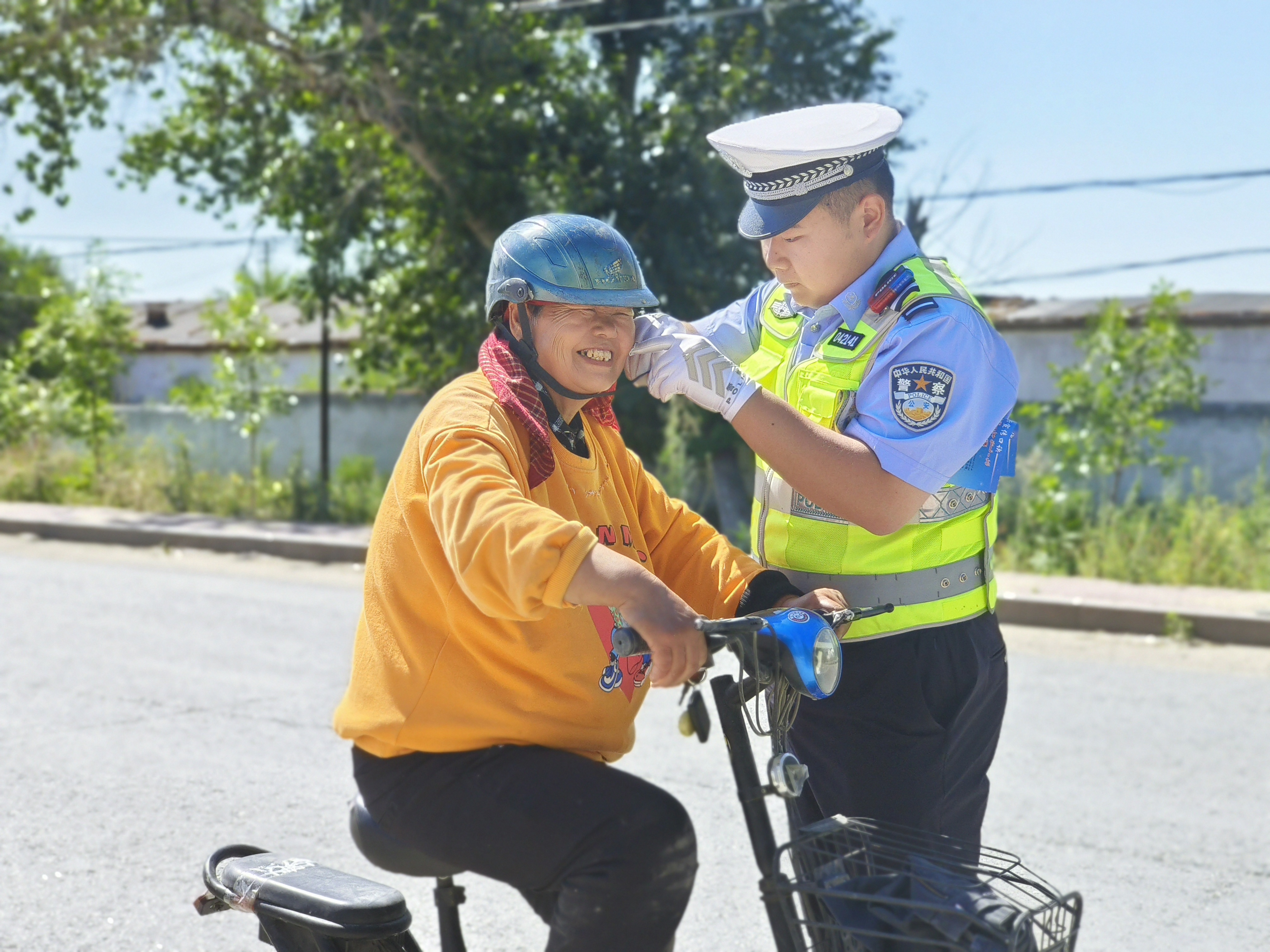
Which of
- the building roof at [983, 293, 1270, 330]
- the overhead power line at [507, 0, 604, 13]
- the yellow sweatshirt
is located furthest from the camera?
the building roof at [983, 293, 1270, 330]

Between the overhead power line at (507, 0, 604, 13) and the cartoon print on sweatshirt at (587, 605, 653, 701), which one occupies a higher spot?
the overhead power line at (507, 0, 604, 13)

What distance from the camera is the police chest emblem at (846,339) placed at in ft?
8.29

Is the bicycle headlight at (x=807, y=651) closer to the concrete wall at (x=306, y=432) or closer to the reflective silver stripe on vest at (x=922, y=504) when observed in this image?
the reflective silver stripe on vest at (x=922, y=504)

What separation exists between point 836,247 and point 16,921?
307 cm

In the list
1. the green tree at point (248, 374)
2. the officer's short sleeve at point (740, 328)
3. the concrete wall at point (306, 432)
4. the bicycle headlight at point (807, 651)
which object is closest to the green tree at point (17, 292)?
the concrete wall at point (306, 432)

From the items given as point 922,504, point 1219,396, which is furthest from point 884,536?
point 1219,396

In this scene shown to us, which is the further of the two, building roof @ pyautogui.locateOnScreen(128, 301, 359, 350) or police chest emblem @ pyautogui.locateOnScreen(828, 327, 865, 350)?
building roof @ pyautogui.locateOnScreen(128, 301, 359, 350)

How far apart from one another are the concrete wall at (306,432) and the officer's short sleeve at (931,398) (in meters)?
17.1

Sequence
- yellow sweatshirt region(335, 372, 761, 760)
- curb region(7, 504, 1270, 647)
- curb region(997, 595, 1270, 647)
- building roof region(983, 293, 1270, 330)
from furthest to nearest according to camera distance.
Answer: building roof region(983, 293, 1270, 330), curb region(7, 504, 1270, 647), curb region(997, 595, 1270, 647), yellow sweatshirt region(335, 372, 761, 760)

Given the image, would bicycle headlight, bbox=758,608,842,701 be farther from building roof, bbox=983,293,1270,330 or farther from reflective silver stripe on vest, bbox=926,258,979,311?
building roof, bbox=983,293,1270,330

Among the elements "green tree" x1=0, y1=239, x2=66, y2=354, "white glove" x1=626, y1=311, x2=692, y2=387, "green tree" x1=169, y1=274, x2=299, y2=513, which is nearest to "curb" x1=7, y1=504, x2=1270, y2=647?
"green tree" x1=169, y1=274, x2=299, y2=513

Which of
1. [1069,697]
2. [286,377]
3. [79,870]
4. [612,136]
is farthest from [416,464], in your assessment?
[286,377]

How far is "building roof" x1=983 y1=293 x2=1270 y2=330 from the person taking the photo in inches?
777

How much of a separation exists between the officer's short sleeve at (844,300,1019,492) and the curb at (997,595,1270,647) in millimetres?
7398
